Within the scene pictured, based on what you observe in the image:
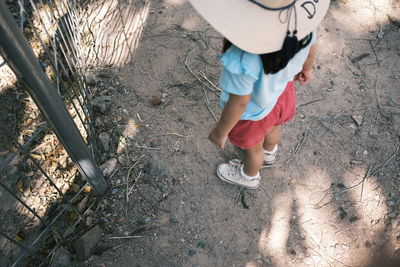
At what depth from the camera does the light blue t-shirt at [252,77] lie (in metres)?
1.33

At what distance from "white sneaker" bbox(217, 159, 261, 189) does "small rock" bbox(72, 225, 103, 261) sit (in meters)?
0.83

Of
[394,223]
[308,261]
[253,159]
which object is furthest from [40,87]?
[394,223]

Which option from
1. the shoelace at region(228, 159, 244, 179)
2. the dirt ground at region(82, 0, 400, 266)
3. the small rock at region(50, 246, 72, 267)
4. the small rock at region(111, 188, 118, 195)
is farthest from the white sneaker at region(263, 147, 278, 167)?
the small rock at region(50, 246, 72, 267)

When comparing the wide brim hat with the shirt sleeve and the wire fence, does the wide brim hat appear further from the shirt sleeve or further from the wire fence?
the wire fence

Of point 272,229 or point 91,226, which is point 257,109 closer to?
point 272,229

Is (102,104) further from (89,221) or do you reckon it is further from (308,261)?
(308,261)

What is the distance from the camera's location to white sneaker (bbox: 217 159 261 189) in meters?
2.32

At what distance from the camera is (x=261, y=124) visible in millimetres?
1765

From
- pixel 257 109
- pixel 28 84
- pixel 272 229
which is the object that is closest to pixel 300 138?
pixel 272 229

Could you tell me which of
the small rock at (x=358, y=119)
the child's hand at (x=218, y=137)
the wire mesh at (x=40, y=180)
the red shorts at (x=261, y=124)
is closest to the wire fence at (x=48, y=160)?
the wire mesh at (x=40, y=180)

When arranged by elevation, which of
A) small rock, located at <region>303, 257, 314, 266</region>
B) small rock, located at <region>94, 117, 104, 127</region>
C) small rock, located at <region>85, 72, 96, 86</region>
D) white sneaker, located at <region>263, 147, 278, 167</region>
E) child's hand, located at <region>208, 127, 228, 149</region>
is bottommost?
small rock, located at <region>303, 257, 314, 266</region>

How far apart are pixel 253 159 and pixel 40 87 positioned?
120 centimetres

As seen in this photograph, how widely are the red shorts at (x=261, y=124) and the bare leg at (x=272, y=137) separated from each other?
0.84 feet

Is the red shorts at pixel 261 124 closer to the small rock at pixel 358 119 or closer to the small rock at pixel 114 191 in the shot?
the small rock at pixel 114 191
